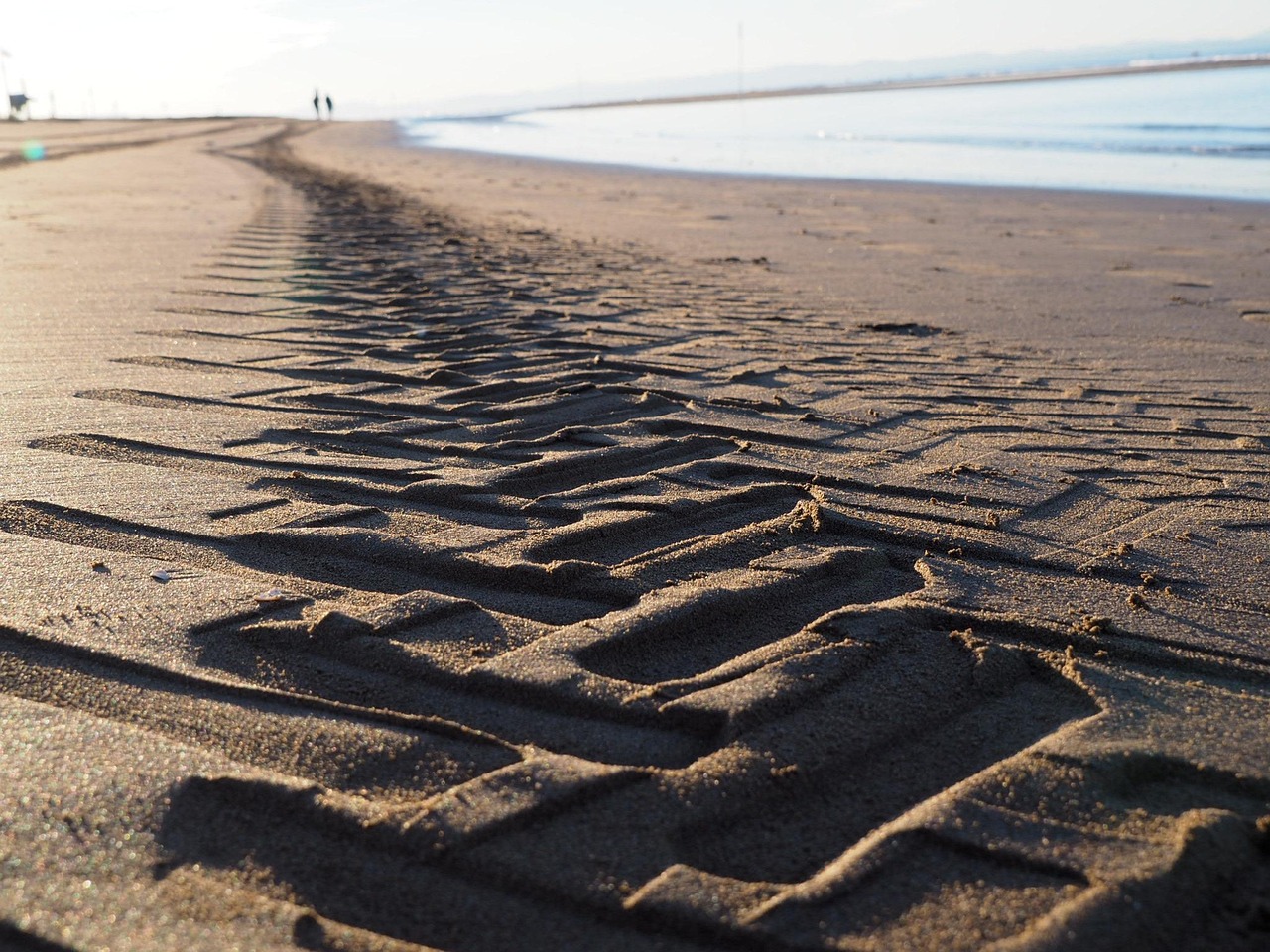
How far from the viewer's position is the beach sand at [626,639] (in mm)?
1307

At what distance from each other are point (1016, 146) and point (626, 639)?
899 inches

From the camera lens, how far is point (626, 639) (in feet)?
6.27

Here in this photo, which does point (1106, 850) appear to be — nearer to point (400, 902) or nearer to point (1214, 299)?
point (400, 902)

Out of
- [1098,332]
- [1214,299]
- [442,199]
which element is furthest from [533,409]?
[442,199]

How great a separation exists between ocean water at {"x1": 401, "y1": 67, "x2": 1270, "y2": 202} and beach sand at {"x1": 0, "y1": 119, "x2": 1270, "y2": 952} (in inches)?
430

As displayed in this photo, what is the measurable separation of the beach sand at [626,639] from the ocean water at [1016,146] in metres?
10.9

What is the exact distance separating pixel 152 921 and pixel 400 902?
0.86 ft

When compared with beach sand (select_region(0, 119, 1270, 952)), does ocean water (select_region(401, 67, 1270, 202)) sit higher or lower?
higher

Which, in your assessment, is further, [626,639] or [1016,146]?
[1016,146]

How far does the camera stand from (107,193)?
1210 centimetres

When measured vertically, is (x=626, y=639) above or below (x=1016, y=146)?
below

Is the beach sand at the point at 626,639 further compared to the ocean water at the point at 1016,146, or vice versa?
the ocean water at the point at 1016,146

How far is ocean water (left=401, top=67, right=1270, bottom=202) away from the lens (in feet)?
51.4

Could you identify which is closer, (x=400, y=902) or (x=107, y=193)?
(x=400, y=902)
